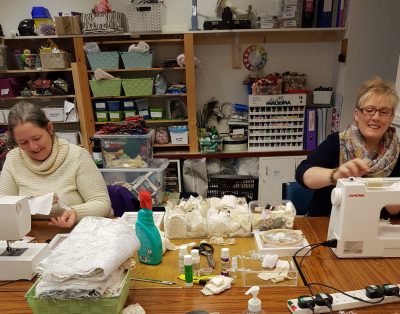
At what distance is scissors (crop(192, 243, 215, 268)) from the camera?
1.19 m

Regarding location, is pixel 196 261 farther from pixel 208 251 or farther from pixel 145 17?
pixel 145 17

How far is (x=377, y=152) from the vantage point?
5.15 feet

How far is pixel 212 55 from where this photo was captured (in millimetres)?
3359

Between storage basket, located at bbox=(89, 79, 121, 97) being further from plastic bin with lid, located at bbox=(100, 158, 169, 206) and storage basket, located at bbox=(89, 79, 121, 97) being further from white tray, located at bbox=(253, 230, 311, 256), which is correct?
white tray, located at bbox=(253, 230, 311, 256)

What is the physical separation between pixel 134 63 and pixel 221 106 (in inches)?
39.4

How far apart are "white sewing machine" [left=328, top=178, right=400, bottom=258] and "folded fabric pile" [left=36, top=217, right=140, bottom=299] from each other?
76cm

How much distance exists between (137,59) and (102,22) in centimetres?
43

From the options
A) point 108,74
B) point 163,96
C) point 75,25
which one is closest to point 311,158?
point 163,96

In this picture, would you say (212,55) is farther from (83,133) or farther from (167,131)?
(83,133)

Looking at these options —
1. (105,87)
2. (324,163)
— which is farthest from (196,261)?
(105,87)

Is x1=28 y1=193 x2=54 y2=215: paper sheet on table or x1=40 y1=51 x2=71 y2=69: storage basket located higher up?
x1=40 y1=51 x2=71 y2=69: storage basket

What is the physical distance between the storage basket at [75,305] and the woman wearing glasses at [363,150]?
999mm

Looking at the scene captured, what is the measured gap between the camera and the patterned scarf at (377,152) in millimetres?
1523

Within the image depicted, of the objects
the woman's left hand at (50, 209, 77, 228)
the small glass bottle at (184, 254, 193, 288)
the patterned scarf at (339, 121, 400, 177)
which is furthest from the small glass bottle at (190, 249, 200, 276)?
the patterned scarf at (339, 121, 400, 177)
